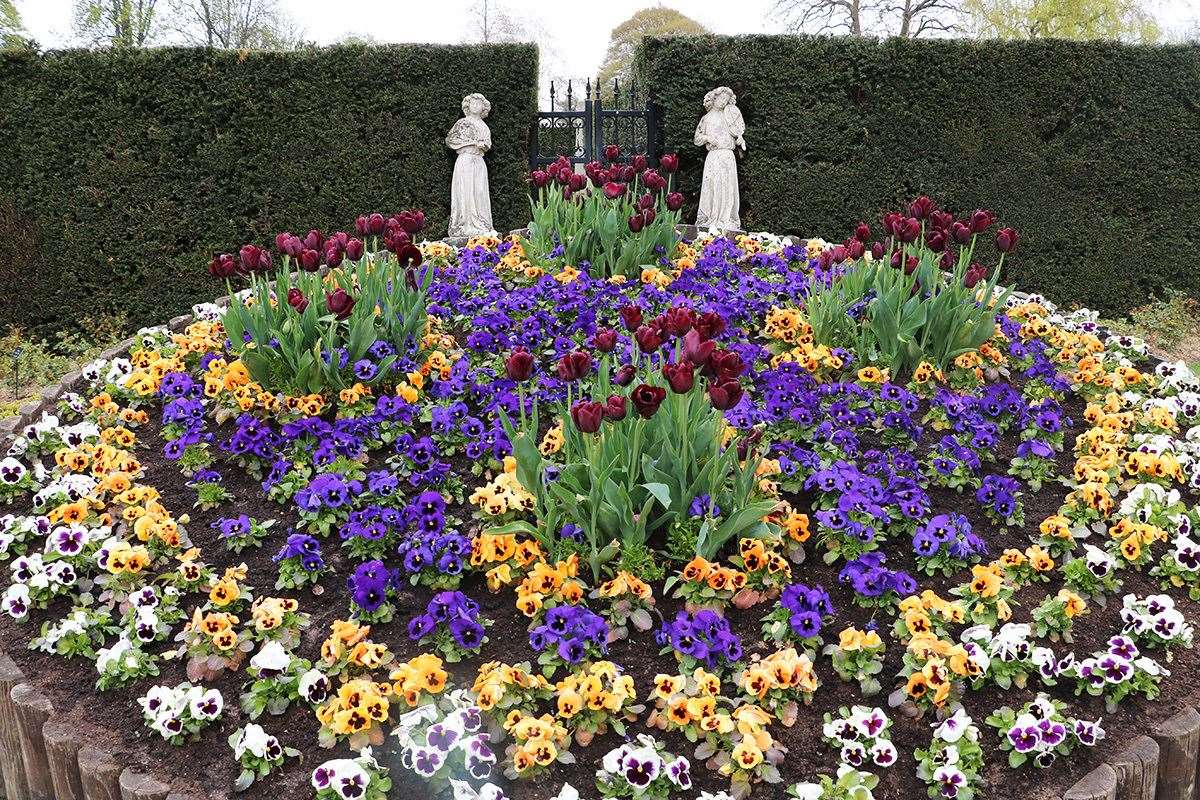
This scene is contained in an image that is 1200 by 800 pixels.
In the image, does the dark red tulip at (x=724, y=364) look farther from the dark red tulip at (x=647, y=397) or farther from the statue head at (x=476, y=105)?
the statue head at (x=476, y=105)

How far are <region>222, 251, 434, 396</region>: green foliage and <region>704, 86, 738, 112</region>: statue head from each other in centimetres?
516

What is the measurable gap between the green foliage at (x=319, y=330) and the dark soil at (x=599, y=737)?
2.32 feet

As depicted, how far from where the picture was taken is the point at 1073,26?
19.9 metres

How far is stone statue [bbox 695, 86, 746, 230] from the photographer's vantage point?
8.63 metres

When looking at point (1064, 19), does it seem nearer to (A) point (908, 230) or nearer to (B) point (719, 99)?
(B) point (719, 99)

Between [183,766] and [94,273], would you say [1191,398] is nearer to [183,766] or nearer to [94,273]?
[183,766]

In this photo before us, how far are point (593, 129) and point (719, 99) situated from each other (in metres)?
1.68

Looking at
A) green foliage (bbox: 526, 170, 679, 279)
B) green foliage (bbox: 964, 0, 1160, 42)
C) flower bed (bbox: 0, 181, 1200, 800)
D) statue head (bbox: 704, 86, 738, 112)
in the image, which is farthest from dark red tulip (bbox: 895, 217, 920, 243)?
green foliage (bbox: 964, 0, 1160, 42)

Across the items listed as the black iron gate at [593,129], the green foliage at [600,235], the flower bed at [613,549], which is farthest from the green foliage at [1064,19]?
the flower bed at [613,549]

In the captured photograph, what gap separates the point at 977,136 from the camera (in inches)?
373

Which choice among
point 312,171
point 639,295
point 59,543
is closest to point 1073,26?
point 312,171

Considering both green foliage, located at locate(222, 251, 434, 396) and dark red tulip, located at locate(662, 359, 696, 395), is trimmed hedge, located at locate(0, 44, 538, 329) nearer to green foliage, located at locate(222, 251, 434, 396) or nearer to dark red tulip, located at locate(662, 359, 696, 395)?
green foliage, located at locate(222, 251, 434, 396)

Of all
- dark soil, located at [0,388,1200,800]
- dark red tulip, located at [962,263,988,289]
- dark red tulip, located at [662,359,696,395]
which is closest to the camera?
dark soil, located at [0,388,1200,800]

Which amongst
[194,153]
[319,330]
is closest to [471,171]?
[194,153]
